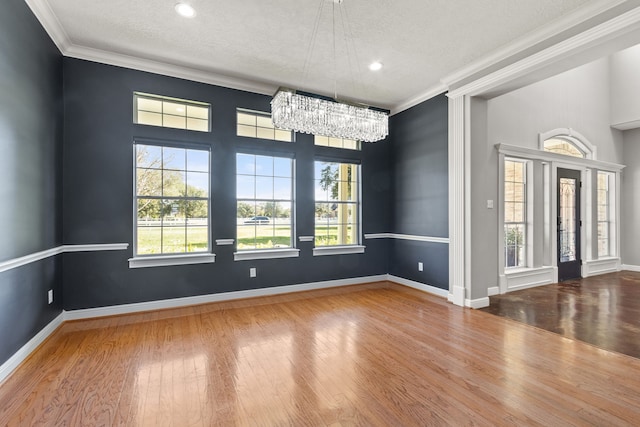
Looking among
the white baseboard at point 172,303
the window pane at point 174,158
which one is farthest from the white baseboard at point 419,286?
the window pane at point 174,158

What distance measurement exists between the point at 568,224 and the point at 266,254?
5.72 metres

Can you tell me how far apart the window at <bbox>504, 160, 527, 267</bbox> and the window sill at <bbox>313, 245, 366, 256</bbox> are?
2403mm

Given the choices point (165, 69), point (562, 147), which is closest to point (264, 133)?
point (165, 69)

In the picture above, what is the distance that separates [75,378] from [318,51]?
387cm

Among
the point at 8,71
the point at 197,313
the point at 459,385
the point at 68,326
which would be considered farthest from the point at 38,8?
the point at 459,385

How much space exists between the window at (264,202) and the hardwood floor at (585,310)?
310cm

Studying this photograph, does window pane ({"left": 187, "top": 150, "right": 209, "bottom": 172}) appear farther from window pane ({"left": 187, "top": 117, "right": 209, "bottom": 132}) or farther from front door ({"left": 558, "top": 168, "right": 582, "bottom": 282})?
front door ({"left": 558, "top": 168, "right": 582, "bottom": 282})

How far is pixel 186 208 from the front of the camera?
12.9 feet

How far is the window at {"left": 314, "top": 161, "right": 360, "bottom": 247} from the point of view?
4.89m

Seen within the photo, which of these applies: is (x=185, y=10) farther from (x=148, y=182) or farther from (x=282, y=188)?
(x=282, y=188)

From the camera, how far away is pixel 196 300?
3904mm

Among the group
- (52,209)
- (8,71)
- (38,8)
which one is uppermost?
(38,8)

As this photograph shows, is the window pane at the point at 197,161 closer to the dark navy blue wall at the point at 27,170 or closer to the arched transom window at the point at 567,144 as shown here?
the dark navy blue wall at the point at 27,170

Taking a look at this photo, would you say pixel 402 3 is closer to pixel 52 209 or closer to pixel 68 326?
pixel 52 209
